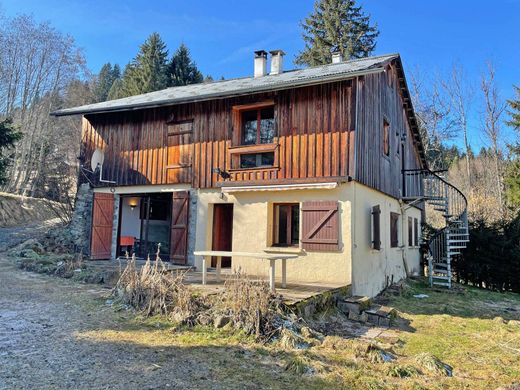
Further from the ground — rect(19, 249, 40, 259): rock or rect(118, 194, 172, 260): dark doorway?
rect(118, 194, 172, 260): dark doorway

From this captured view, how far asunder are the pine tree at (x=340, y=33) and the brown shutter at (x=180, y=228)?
21.5 m

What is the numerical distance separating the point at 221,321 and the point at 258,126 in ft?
20.5

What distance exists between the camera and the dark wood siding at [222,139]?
366 inches

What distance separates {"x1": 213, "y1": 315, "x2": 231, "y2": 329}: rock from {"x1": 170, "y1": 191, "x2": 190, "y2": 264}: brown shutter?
17.6 feet

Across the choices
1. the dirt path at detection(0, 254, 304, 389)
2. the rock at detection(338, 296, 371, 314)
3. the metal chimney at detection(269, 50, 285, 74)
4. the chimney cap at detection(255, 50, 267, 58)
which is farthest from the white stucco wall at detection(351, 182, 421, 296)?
the chimney cap at detection(255, 50, 267, 58)

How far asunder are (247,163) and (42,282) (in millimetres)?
5995

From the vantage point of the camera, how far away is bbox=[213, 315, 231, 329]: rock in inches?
226

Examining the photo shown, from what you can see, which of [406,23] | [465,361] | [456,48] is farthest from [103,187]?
[456,48]

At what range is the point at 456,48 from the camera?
24016 mm

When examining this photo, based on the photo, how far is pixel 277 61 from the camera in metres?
13.4

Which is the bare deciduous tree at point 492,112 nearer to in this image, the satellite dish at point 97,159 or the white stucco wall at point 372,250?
the white stucco wall at point 372,250

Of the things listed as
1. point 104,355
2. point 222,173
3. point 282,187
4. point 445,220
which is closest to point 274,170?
point 282,187

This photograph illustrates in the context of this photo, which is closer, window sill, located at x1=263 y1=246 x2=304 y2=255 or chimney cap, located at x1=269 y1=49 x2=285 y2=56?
window sill, located at x1=263 y1=246 x2=304 y2=255

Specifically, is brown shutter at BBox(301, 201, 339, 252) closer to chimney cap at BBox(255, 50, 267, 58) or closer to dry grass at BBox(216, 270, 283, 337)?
dry grass at BBox(216, 270, 283, 337)
